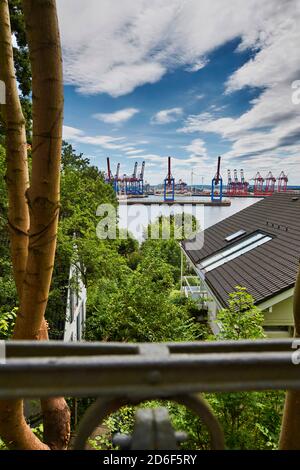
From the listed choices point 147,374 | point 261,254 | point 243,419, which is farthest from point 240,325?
point 261,254

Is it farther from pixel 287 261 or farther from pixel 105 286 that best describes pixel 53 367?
pixel 105 286

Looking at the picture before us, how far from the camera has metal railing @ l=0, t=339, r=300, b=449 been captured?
26.3 inches

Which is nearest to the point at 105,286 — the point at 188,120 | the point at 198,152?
the point at 188,120

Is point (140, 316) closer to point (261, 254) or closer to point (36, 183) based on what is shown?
point (261, 254)

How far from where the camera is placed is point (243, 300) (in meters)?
3.62

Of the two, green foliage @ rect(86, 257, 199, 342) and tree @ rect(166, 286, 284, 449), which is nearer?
tree @ rect(166, 286, 284, 449)

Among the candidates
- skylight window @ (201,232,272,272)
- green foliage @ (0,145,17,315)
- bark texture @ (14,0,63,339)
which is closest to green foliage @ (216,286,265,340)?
bark texture @ (14,0,63,339)

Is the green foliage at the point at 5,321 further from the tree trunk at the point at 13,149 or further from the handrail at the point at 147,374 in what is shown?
the handrail at the point at 147,374

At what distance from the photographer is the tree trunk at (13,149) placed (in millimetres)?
1861

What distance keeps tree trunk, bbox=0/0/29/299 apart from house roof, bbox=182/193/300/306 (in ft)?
19.2

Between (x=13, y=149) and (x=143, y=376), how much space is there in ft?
5.63

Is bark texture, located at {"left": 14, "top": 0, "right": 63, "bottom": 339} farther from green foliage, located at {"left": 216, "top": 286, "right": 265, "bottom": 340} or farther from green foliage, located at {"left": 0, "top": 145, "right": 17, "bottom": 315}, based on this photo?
green foliage, located at {"left": 0, "top": 145, "right": 17, "bottom": 315}

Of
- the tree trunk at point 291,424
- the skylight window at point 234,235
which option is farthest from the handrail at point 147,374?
the skylight window at point 234,235

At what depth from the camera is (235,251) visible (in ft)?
36.3
